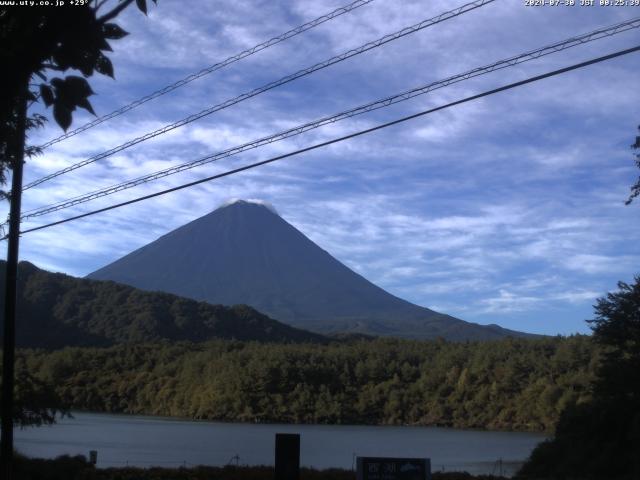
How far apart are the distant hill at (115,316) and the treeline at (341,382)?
434 inches

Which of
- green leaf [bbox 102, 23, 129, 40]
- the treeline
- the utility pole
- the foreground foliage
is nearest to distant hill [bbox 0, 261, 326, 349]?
the treeline

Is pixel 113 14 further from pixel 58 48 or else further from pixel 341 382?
pixel 341 382

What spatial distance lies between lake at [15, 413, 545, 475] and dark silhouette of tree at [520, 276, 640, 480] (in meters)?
Answer: 4.67

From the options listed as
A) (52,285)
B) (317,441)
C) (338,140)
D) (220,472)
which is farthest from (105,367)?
(338,140)

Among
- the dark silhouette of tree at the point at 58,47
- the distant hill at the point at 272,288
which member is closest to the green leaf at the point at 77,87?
the dark silhouette of tree at the point at 58,47

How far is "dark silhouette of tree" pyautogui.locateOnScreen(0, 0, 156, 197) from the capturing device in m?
4.14

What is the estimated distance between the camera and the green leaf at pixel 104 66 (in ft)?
15.7

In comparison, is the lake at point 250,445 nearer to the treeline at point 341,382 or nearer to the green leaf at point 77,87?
the treeline at point 341,382

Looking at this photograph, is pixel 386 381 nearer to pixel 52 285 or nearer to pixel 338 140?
pixel 52 285

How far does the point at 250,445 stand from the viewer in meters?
42.0

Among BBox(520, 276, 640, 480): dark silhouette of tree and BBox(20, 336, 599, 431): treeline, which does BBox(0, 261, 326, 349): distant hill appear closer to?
BBox(20, 336, 599, 431): treeline

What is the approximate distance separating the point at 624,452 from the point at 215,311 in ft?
273

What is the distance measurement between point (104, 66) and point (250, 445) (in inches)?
1540

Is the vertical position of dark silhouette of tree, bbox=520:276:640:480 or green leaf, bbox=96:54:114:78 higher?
green leaf, bbox=96:54:114:78
